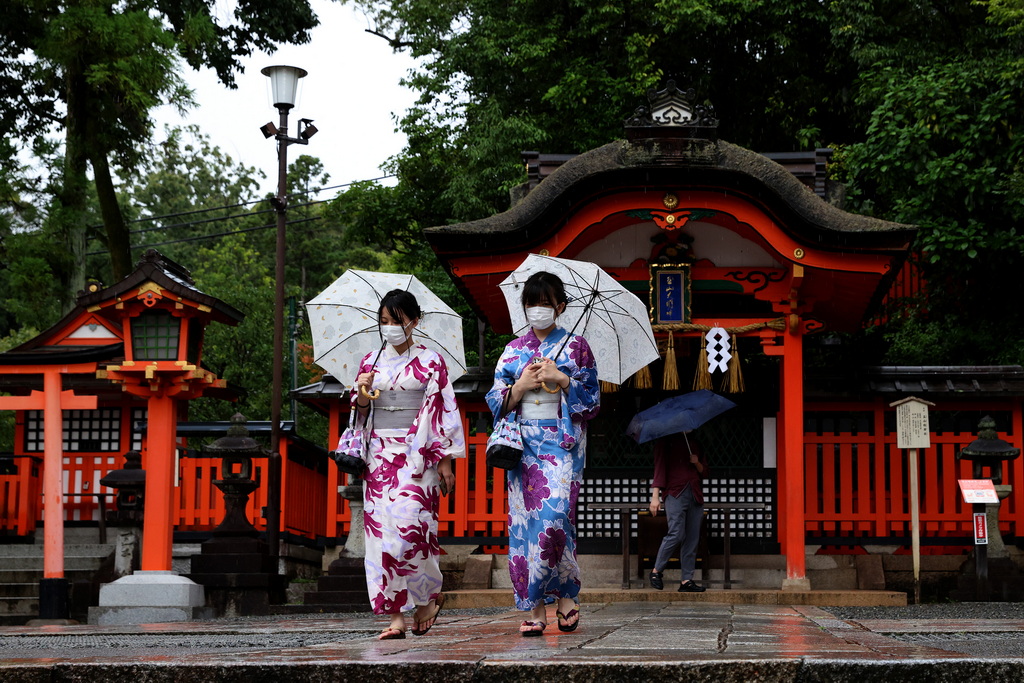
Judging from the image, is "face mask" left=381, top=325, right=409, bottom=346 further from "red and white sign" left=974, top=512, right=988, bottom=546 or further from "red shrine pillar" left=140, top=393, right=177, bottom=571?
"red and white sign" left=974, top=512, right=988, bottom=546

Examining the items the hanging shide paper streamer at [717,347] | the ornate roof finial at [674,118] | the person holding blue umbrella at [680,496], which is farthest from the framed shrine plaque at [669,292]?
the person holding blue umbrella at [680,496]

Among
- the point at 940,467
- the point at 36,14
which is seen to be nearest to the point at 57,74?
the point at 36,14

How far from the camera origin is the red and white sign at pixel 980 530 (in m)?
11.9

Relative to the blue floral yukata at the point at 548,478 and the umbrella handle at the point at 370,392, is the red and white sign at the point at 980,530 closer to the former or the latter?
the blue floral yukata at the point at 548,478

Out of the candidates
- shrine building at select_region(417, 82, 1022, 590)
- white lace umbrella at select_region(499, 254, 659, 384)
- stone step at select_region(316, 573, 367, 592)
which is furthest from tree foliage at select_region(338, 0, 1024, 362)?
stone step at select_region(316, 573, 367, 592)

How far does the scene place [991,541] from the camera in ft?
40.6

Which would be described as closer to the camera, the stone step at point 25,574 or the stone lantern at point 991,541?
the stone lantern at point 991,541

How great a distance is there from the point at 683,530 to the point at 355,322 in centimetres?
420

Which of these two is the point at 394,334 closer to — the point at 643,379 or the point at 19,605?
the point at 643,379

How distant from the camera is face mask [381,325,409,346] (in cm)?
666

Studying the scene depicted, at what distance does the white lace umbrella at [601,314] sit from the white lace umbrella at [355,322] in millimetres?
746

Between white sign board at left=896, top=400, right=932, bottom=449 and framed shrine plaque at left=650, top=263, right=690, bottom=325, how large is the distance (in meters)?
2.50

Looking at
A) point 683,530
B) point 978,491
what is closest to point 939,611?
point 978,491

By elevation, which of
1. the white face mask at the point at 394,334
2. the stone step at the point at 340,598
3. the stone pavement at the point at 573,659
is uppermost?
the white face mask at the point at 394,334
